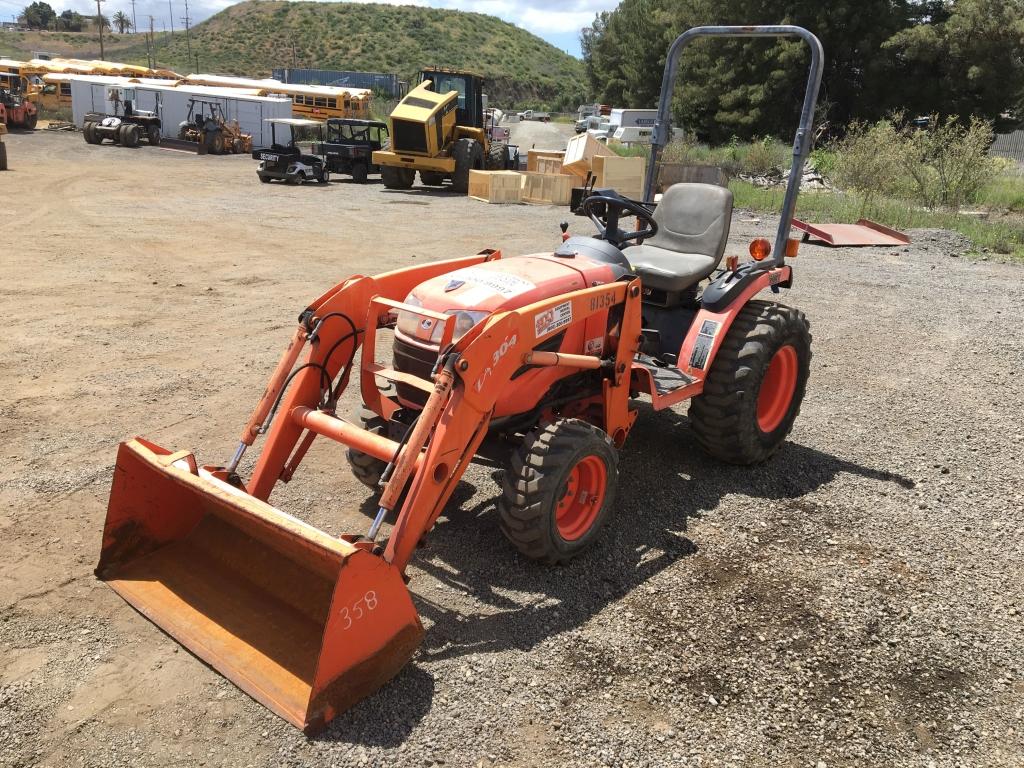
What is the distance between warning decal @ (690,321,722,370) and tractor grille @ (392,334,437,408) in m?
1.71

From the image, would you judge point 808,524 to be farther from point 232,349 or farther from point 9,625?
point 232,349

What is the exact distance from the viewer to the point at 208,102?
31.5 m

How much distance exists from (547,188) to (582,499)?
16122 millimetres

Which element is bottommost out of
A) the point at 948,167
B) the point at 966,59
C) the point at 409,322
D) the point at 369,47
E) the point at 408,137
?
the point at 409,322

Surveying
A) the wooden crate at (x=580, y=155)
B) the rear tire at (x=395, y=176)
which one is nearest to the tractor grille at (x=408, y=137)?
the rear tire at (x=395, y=176)

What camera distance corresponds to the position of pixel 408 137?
20.4 m

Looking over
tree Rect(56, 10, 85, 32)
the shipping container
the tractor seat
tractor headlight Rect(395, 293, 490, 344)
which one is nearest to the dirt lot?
tractor headlight Rect(395, 293, 490, 344)

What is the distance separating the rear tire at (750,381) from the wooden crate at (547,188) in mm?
14440

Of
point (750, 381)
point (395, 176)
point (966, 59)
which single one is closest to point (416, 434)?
point (750, 381)

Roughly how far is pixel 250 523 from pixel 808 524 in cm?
299

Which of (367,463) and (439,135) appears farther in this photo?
(439,135)

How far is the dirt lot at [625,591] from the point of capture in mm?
2877

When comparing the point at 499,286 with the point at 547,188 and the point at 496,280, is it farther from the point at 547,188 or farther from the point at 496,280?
the point at 547,188

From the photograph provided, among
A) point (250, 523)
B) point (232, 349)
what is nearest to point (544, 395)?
point (250, 523)
